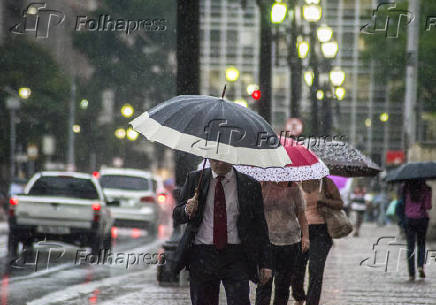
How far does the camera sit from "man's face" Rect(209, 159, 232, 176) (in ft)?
26.3

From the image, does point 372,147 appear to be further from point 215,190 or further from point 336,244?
point 215,190

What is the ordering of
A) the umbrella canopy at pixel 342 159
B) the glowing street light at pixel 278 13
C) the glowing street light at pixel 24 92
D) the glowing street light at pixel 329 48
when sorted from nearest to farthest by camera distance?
the umbrella canopy at pixel 342 159 < the glowing street light at pixel 278 13 < the glowing street light at pixel 329 48 < the glowing street light at pixel 24 92

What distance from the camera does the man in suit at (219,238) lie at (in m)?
7.96

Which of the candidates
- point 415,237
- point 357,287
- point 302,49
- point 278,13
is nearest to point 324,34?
point 302,49

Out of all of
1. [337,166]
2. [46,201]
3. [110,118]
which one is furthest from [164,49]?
[337,166]

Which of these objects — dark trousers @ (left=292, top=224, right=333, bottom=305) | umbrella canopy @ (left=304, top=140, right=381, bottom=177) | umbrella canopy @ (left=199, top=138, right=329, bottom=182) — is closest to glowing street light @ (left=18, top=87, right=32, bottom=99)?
umbrella canopy @ (left=304, top=140, right=381, bottom=177)

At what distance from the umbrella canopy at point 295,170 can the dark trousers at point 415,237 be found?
737 centimetres

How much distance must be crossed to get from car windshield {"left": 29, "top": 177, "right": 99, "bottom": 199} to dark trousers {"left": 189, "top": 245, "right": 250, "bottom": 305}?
14.2 meters

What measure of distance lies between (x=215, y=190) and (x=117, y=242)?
64.8ft

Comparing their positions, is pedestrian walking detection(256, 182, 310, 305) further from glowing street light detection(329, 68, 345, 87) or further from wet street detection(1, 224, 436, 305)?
glowing street light detection(329, 68, 345, 87)

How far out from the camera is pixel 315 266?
11234mm

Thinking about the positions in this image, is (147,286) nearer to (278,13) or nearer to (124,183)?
(278,13)

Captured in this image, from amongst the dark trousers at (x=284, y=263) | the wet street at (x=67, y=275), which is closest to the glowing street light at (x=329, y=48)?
the wet street at (x=67, y=275)

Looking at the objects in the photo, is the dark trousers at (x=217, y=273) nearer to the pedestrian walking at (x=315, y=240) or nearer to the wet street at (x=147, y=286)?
the pedestrian walking at (x=315, y=240)
